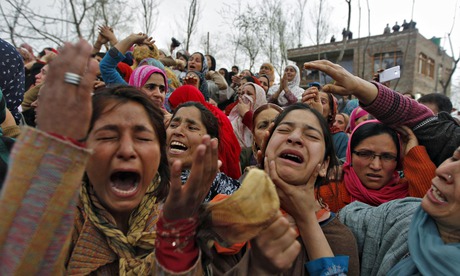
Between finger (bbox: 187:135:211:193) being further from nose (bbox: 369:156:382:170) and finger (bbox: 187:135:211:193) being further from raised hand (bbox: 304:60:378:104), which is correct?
nose (bbox: 369:156:382:170)

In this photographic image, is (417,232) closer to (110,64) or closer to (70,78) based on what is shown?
(70,78)

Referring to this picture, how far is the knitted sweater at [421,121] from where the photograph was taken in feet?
6.48

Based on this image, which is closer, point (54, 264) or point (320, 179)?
point (54, 264)

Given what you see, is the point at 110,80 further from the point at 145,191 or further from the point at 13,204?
the point at 13,204

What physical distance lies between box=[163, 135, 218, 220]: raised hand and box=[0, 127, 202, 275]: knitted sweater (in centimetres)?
29

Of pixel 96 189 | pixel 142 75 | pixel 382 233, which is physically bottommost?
pixel 382 233

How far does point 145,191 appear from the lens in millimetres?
1377

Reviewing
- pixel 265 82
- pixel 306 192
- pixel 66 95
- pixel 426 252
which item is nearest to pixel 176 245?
pixel 66 95

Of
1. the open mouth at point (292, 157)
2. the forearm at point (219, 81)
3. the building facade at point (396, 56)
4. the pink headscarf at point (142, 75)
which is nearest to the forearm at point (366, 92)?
the open mouth at point (292, 157)

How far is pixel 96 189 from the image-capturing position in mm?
1271

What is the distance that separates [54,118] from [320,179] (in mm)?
1635

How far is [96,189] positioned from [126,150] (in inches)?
8.0

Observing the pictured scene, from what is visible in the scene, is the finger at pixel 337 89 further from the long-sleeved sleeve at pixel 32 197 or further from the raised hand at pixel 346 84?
the long-sleeved sleeve at pixel 32 197

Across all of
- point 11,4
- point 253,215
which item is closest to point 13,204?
point 253,215
